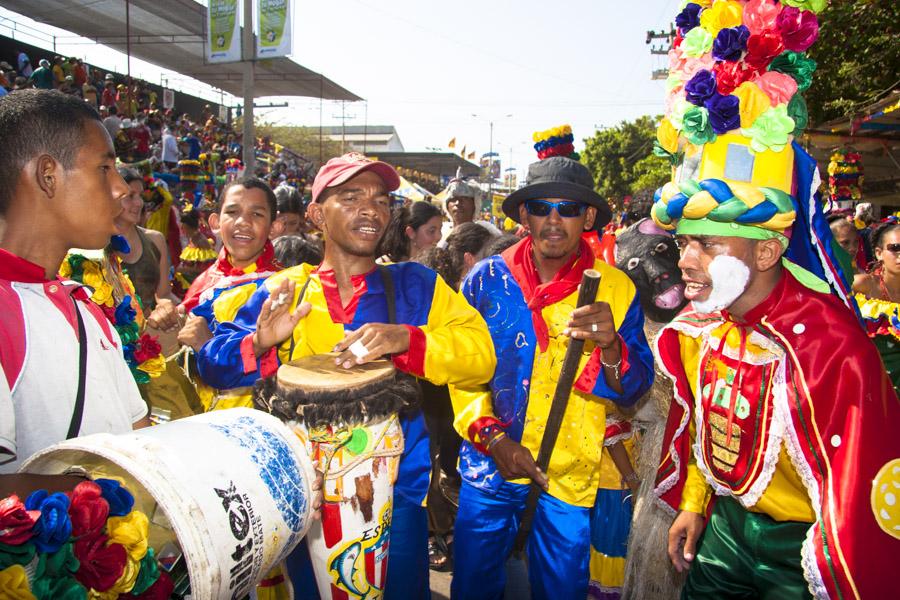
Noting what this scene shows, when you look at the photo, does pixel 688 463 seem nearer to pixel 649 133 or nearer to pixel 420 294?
pixel 420 294

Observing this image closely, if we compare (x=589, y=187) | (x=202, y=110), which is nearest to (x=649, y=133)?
(x=202, y=110)

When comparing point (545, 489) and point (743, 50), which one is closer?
point (743, 50)

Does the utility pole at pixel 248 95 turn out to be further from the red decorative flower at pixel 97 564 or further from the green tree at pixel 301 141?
the green tree at pixel 301 141

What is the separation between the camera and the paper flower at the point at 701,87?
2.15 meters

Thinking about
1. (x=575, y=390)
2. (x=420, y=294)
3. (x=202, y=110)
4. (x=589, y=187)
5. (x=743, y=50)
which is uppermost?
(x=202, y=110)

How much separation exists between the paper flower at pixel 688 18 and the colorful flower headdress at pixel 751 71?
0.30 ft

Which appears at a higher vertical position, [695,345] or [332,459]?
[695,345]

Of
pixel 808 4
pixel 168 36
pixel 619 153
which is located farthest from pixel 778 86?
pixel 619 153

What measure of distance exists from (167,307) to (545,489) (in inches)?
92.0

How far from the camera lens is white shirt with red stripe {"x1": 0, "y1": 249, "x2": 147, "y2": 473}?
1503 mm

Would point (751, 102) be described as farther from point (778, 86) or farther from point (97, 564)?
point (97, 564)

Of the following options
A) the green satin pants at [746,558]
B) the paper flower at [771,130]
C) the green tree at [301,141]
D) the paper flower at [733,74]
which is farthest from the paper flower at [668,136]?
the green tree at [301,141]

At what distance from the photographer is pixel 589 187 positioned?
304cm

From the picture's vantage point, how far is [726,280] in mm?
2152
